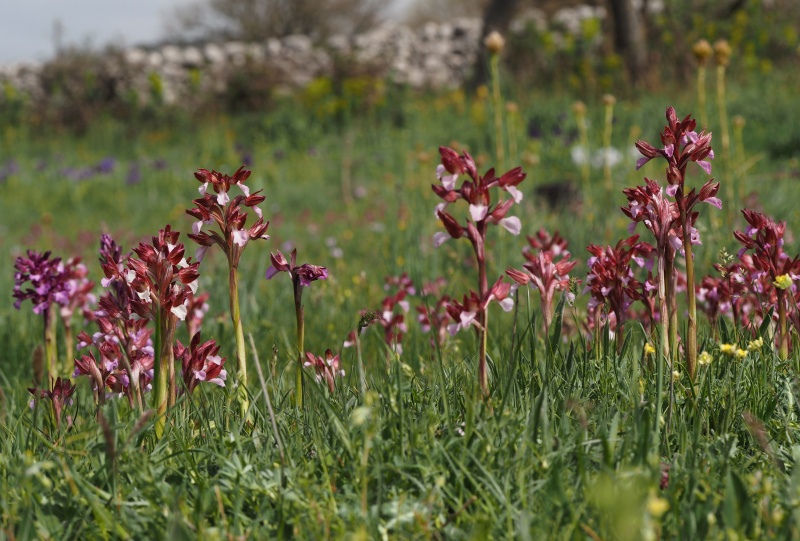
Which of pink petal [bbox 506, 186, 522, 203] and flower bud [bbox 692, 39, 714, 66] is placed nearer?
pink petal [bbox 506, 186, 522, 203]

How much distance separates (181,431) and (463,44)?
59.0ft

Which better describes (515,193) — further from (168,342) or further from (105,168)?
(105,168)

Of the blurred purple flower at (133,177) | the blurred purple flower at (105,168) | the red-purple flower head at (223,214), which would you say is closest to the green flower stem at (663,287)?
the red-purple flower head at (223,214)

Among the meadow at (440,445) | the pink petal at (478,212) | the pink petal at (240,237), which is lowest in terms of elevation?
the meadow at (440,445)

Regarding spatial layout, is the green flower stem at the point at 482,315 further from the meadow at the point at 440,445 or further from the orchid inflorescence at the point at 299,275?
the orchid inflorescence at the point at 299,275

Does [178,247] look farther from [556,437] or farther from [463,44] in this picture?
[463,44]

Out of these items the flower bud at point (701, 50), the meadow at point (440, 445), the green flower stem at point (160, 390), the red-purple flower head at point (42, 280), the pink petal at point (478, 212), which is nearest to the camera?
the meadow at point (440, 445)

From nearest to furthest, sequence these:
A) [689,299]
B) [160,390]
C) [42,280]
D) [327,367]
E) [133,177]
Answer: [160,390] → [689,299] → [327,367] → [42,280] → [133,177]

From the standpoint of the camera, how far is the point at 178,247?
1.77 metres

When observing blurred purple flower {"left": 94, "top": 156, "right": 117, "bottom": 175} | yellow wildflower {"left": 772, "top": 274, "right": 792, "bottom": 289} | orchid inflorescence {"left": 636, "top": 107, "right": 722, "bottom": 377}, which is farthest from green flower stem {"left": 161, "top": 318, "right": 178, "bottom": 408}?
blurred purple flower {"left": 94, "top": 156, "right": 117, "bottom": 175}

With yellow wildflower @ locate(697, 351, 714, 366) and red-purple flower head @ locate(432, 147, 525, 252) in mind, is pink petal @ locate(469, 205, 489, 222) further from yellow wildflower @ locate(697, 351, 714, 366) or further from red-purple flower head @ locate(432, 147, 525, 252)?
yellow wildflower @ locate(697, 351, 714, 366)

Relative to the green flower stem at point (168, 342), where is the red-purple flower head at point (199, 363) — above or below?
below

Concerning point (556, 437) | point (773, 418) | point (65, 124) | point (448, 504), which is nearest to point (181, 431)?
point (448, 504)

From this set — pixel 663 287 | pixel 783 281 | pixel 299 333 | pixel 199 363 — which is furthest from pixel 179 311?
pixel 783 281
